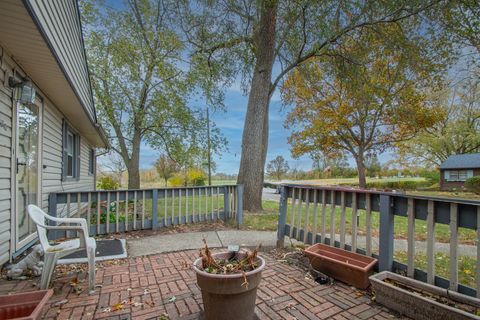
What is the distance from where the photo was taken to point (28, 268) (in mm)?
3102

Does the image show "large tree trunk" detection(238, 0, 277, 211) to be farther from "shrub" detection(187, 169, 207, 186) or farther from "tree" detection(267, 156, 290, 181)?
"tree" detection(267, 156, 290, 181)

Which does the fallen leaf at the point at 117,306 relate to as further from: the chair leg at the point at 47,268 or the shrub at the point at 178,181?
the shrub at the point at 178,181

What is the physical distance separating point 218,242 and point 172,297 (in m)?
1.93

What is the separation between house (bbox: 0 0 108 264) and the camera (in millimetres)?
2740

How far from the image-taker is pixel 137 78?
12156mm

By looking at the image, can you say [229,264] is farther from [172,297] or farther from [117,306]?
[117,306]

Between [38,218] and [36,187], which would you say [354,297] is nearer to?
[38,218]

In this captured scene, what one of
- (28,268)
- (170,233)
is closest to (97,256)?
(28,268)

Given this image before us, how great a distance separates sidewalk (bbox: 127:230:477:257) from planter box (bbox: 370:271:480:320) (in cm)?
147

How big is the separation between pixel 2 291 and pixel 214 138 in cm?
1175

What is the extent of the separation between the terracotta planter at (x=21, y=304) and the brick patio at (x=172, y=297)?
0.44m

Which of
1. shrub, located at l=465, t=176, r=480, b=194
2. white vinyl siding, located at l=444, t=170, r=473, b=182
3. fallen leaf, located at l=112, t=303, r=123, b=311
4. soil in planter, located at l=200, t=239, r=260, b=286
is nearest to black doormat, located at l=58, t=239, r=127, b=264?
fallen leaf, located at l=112, t=303, r=123, b=311

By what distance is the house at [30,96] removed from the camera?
8.99ft

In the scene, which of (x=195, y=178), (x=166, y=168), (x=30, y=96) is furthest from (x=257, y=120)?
(x=166, y=168)
